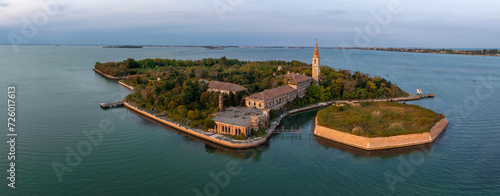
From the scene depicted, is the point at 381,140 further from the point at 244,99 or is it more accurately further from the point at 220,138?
the point at 244,99

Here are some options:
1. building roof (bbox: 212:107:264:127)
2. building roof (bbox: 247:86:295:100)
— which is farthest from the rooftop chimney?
building roof (bbox: 247:86:295:100)

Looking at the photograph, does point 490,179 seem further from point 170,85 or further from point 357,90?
point 170,85

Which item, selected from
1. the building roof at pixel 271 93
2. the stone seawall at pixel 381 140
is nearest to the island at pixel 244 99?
the building roof at pixel 271 93

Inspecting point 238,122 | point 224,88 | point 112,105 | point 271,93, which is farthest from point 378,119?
point 112,105

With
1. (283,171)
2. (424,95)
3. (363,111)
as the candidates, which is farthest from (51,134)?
(424,95)

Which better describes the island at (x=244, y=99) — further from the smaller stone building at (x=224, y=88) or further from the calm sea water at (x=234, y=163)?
the calm sea water at (x=234, y=163)
